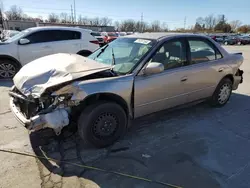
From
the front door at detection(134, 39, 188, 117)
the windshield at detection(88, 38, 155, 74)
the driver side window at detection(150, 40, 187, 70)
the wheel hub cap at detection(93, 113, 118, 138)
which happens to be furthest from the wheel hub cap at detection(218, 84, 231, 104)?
the wheel hub cap at detection(93, 113, 118, 138)

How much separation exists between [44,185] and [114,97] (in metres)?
1.45

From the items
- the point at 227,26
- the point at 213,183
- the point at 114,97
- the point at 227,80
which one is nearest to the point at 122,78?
the point at 114,97

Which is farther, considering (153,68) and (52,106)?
(153,68)

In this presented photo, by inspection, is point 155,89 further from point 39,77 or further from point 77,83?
point 39,77

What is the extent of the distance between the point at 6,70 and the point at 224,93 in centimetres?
684

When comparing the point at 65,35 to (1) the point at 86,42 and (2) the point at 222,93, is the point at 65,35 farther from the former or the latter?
(2) the point at 222,93

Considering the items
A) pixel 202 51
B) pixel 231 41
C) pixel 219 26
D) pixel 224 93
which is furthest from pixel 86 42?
pixel 219 26

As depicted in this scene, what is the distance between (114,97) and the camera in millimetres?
3191

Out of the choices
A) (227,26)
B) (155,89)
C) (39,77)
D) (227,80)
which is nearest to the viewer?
(39,77)

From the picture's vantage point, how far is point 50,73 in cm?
317

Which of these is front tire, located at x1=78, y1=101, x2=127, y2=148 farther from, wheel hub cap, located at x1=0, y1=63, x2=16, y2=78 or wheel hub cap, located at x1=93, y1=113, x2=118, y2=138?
wheel hub cap, located at x1=0, y1=63, x2=16, y2=78

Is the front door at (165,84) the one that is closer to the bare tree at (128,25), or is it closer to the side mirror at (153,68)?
the side mirror at (153,68)

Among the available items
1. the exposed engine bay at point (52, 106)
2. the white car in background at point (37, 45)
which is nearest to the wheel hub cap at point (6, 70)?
the white car in background at point (37, 45)

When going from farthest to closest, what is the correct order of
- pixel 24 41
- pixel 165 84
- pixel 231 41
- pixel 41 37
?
pixel 231 41
pixel 41 37
pixel 24 41
pixel 165 84
